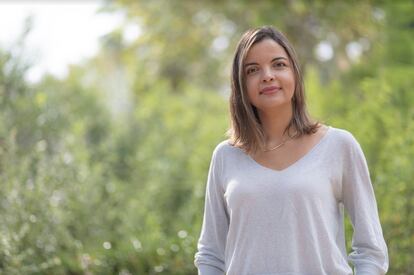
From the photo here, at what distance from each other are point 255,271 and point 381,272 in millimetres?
454

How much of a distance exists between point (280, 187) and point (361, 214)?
321mm

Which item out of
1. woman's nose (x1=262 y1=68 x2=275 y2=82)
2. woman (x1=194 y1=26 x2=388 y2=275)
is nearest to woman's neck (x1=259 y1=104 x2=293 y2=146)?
woman (x1=194 y1=26 x2=388 y2=275)

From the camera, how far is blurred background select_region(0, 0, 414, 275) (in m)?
5.28

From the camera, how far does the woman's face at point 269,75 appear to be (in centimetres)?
292

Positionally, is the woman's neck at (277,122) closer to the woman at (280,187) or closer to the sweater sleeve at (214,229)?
the woman at (280,187)

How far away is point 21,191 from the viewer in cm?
539

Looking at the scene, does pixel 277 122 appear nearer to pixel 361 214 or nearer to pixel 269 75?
pixel 269 75

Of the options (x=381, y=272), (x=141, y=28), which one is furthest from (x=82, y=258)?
(x=141, y=28)

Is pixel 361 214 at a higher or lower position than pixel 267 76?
lower

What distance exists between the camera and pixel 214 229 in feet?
9.98

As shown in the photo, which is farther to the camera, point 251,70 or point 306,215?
point 251,70

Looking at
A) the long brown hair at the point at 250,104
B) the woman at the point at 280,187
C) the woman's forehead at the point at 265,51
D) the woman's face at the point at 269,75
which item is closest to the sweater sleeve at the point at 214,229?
the woman at the point at 280,187

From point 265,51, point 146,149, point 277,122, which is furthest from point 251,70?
point 146,149

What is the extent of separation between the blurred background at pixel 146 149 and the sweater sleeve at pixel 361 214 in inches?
41.3
